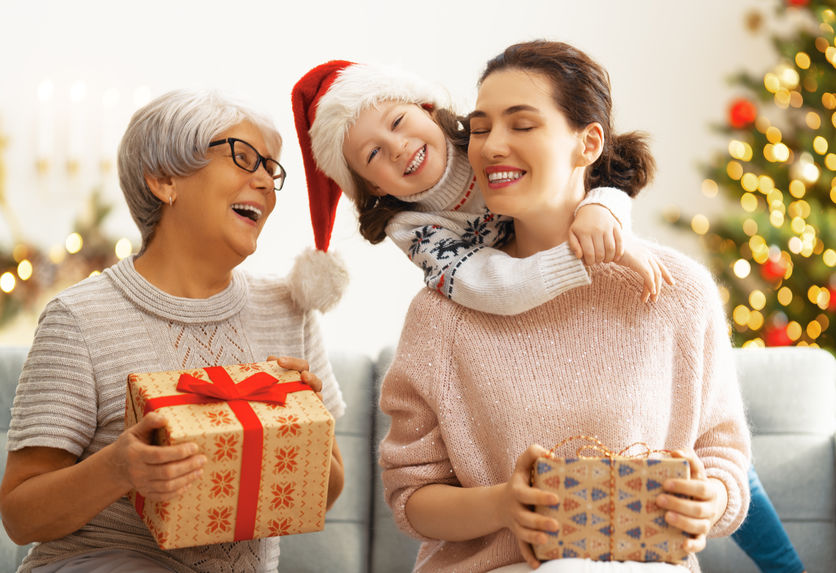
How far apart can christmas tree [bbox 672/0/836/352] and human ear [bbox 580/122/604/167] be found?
1.88 m

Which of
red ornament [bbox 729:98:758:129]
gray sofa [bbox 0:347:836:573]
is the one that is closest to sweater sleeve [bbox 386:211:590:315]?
gray sofa [bbox 0:347:836:573]

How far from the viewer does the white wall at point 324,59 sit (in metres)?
3.80

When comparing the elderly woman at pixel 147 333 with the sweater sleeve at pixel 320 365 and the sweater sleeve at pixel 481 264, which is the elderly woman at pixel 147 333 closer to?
the sweater sleeve at pixel 320 365

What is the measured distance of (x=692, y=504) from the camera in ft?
4.09

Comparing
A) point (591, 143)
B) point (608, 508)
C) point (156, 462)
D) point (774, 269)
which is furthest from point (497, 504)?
point (774, 269)

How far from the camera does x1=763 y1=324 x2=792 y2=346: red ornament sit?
10.4 feet

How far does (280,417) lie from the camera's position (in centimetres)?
139

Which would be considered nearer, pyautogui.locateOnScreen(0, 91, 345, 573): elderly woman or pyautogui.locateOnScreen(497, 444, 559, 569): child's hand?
pyautogui.locateOnScreen(497, 444, 559, 569): child's hand

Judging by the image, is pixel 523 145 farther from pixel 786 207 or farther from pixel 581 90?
pixel 786 207

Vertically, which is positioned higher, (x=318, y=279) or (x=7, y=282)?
(x=318, y=279)

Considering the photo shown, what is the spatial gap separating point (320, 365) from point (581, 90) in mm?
853

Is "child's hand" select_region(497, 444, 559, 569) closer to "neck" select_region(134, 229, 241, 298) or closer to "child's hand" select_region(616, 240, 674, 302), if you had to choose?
"child's hand" select_region(616, 240, 674, 302)

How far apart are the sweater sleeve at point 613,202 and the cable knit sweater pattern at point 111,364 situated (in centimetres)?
76

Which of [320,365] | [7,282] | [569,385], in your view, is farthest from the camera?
[7,282]
